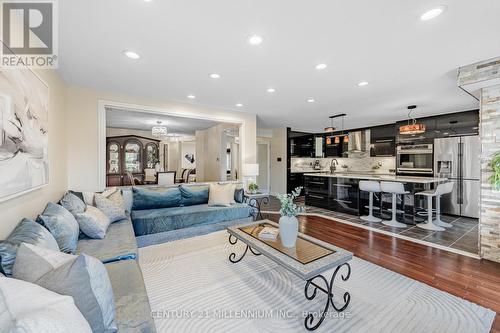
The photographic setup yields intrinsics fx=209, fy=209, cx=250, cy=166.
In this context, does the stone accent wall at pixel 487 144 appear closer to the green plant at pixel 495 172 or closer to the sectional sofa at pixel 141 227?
the green plant at pixel 495 172

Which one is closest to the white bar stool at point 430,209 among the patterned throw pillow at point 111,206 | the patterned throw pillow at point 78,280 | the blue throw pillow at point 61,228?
the patterned throw pillow at point 78,280

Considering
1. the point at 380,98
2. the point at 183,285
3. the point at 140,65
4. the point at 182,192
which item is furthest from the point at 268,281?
the point at 380,98

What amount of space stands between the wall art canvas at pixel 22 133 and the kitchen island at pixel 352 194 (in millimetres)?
5408

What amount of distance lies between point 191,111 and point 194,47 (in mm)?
2247

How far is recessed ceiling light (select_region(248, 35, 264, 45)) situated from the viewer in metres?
2.05

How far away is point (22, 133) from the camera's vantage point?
1.74 metres

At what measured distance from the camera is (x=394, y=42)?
7.00 feet

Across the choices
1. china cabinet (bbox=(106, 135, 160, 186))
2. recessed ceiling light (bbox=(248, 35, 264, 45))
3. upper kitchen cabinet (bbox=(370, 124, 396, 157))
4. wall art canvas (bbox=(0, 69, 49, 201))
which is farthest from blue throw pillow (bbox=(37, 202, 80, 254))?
upper kitchen cabinet (bbox=(370, 124, 396, 157))

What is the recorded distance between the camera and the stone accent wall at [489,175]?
267 centimetres

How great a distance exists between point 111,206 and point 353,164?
766cm

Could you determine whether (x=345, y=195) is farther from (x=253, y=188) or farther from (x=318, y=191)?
(x=253, y=188)

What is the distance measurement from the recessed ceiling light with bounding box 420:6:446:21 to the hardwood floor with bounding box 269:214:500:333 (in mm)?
2540

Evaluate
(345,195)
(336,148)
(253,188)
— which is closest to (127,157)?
(253,188)

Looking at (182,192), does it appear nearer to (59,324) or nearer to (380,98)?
(59,324)
